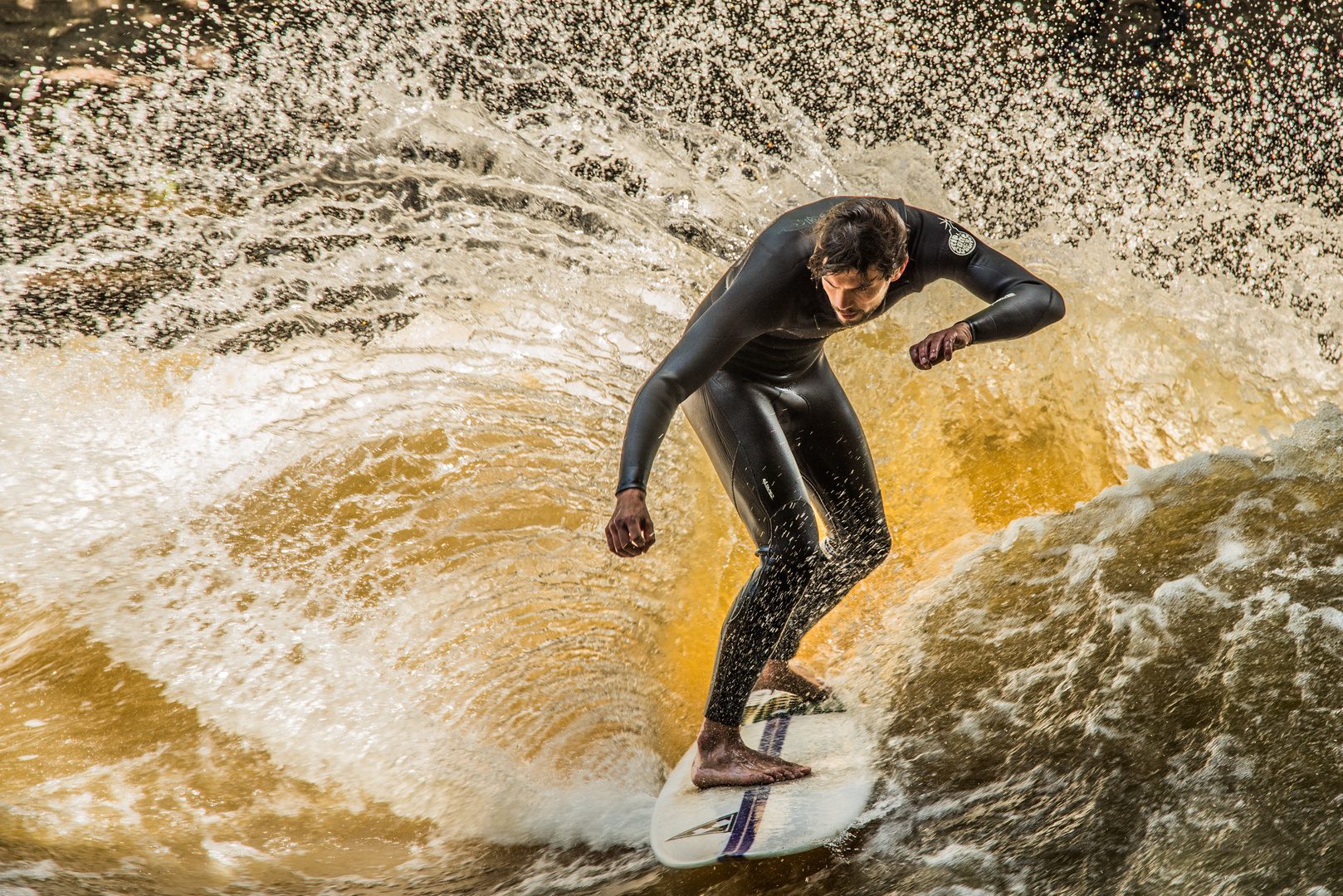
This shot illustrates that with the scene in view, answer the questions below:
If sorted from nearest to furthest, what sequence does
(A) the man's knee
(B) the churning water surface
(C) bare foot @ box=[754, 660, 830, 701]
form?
(B) the churning water surface, (A) the man's knee, (C) bare foot @ box=[754, 660, 830, 701]

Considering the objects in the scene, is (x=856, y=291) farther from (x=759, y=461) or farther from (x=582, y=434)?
(x=582, y=434)

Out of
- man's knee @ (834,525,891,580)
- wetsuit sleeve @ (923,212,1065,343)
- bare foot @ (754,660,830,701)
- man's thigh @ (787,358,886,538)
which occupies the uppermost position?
wetsuit sleeve @ (923,212,1065,343)

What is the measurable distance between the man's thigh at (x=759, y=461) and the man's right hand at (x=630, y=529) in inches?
19.5

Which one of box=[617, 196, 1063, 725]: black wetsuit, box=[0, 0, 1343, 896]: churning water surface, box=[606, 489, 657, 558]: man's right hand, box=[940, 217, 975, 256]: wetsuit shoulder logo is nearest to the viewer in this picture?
box=[606, 489, 657, 558]: man's right hand

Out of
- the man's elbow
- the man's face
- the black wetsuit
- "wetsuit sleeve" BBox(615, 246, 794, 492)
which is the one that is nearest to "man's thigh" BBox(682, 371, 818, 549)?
the black wetsuit

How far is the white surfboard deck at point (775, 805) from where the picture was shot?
2094 mm

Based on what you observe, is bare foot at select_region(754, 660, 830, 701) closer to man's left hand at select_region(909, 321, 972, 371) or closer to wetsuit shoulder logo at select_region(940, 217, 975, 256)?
man's left hand at select_region(909, 321, 972, 371)

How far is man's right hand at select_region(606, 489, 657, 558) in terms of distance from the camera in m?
1.67

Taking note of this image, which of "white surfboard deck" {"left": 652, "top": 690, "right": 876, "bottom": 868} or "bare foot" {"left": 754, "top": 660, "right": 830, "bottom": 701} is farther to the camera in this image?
"bare foot" {"left": 754, "top": 660, "right": 830, "bottom": 701}

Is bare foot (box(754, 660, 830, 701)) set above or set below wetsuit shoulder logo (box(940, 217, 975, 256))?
below

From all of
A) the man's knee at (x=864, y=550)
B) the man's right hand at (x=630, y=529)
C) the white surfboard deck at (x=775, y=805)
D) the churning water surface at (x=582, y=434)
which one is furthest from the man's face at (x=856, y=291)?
the white surfboard deck at (x=775, y=805)

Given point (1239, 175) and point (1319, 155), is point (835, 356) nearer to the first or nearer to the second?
point (1239, 175)

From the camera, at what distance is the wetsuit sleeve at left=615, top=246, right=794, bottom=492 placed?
1.79 m

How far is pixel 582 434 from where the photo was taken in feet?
10.8
